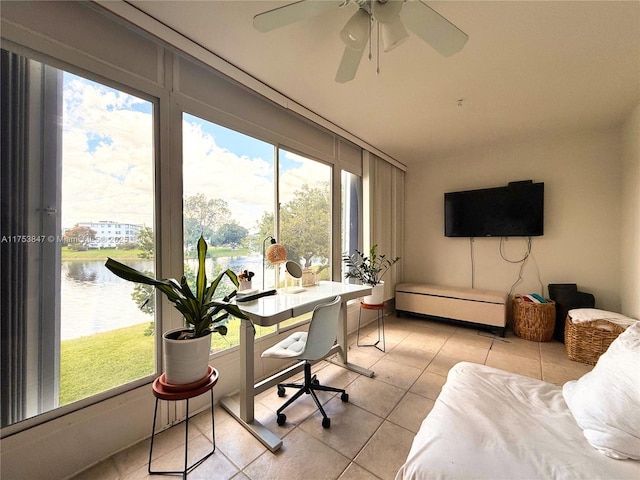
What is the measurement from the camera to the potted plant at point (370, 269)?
3.15 m

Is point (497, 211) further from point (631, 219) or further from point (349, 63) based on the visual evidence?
point (349, 63)

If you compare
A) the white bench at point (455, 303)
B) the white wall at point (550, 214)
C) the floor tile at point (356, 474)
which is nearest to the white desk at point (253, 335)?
the floor tile at point (356, 474)

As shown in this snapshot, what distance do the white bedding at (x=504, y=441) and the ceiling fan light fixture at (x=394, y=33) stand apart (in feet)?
6.10

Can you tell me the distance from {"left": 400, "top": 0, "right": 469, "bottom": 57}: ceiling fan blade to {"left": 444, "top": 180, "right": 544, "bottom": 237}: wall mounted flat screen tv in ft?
9.79

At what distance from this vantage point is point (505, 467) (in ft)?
2.69

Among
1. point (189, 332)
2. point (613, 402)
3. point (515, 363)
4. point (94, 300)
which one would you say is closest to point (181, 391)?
point (189, 332)

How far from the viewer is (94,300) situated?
1.54 metres

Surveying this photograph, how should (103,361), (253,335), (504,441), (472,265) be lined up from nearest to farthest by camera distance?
(504,441), (103,361), (253,335), (472,265)

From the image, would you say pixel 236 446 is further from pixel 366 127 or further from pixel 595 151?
pixel 595 151

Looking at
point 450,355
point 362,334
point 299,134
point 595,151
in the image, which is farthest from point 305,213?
point 595,151

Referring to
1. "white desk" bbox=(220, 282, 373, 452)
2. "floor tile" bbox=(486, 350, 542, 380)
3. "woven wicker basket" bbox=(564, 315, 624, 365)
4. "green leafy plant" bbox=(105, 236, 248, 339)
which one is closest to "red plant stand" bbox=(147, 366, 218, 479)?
"green leafy plant" bbox=(105, 236, 248, 339)

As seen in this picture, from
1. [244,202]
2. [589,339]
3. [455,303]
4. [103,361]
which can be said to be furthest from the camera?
[455,303]

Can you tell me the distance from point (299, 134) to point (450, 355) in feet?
9.94

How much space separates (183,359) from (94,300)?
81 cm
